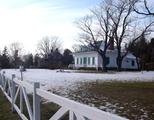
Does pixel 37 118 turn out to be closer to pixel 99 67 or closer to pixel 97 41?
pixel 97 41

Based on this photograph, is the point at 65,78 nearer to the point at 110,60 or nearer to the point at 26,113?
the point at 26,113

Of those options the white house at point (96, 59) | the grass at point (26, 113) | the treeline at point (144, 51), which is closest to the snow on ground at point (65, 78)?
the grass at point (26, 113)

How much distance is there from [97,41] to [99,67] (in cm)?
784

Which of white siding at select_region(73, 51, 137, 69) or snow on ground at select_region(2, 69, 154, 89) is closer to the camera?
snow on ground at select_region(2, 69, 154, 89)

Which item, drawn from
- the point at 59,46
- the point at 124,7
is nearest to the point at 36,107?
the point at 124,7

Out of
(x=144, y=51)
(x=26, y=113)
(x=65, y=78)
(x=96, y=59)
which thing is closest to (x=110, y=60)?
(x=96, y=59)

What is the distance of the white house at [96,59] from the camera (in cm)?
7391

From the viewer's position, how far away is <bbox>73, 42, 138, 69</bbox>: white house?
242 ft

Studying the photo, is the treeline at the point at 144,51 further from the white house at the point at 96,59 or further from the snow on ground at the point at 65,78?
the snow on ground at the point at 65,78

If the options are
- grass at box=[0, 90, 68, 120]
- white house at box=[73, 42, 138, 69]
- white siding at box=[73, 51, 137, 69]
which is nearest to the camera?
grass at box=[0, 90, 68, 120]

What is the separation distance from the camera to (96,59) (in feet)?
241

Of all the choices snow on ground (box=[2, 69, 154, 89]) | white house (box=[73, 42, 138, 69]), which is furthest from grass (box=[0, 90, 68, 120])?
white house (box=[73, 42, 138, 69])

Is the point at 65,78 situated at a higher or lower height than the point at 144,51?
lower

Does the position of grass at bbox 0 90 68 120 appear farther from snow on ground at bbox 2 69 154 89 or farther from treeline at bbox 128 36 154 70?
treeline at bbox 128 36 154 70
